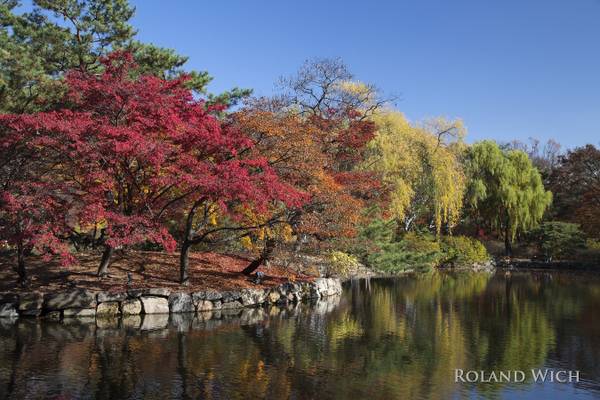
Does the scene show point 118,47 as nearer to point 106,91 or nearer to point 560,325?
point 106,91

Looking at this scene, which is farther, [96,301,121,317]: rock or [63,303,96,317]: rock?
[96,301,121,317]: rock

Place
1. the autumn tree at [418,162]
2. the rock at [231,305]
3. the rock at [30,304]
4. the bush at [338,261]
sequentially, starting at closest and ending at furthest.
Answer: the rock at [30,304] < the rock at [231,305] < the bush at [338,261] < the autumn tree at [418,162]

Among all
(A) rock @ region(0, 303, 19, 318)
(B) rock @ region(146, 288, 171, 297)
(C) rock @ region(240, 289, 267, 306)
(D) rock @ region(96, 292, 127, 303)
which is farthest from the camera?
(C) rock @ region(240, 289, 267, 306)

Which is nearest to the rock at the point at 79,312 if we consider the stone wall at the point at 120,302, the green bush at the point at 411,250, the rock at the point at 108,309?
the stone wall at the point at 120,302

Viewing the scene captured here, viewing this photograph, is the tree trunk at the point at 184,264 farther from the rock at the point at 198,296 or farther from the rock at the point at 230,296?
the rock at the point at 230,296

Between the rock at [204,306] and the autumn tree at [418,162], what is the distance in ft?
39.1

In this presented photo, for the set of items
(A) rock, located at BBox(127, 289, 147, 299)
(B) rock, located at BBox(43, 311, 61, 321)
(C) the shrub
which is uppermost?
(C) the shrub

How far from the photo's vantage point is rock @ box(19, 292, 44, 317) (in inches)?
485

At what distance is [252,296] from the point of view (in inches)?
591

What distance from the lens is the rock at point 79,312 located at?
12.4 meters

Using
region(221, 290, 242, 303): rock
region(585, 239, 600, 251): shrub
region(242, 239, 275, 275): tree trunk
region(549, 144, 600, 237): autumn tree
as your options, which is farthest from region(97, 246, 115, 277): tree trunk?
region(549, 144, 600, 237): autumn tree

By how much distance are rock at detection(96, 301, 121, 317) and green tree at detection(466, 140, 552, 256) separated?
24347mm

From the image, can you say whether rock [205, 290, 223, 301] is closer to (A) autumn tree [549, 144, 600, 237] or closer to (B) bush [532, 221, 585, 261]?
(B) bush [532, 221, 585, 261]

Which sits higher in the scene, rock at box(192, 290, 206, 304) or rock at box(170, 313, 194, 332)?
rock at box(192, 290, 206, 304)
